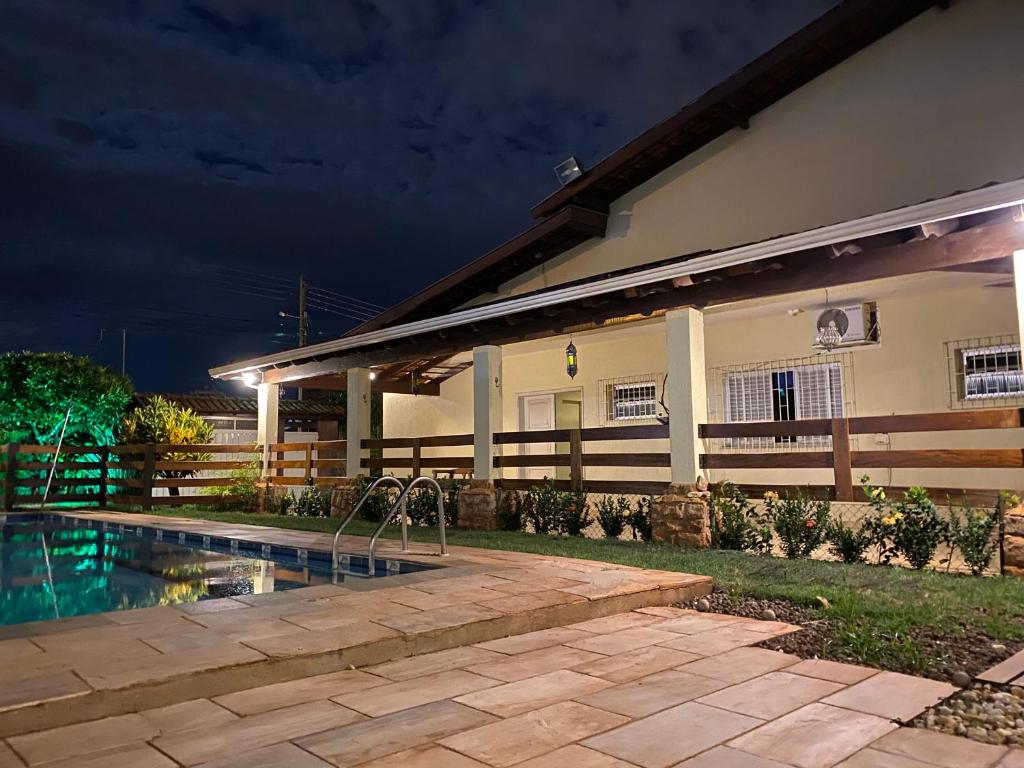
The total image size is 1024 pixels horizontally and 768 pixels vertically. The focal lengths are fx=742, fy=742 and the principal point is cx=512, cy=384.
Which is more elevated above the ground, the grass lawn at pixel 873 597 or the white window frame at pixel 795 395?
the white window frame at pixel 795 395

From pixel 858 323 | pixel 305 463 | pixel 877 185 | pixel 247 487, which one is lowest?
pixel 247 487

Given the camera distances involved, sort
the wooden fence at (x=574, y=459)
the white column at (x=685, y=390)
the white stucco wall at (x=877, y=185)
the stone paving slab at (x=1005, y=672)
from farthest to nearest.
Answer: the white stucco wall at (x=877, y=185) → the white column at (x=685, y=390) → the wooden fence at (x=574, y=459) → the stone paving slab at (x=1005, y=672)

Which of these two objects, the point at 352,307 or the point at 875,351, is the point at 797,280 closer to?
the point at 875,351

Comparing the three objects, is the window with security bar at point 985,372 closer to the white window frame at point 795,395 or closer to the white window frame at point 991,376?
the white window frame at point 991,376

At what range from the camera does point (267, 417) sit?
14594mm

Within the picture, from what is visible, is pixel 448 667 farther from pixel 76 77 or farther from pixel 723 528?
pixel 76 77

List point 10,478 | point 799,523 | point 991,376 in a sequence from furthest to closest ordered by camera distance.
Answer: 1. point 10,478
2. point 991,376
3. point 799,523

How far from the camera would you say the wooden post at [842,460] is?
727cm

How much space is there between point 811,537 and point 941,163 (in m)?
4.67

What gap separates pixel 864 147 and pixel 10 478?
1661cm

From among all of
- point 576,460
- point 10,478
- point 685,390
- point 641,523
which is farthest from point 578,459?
point 10,478

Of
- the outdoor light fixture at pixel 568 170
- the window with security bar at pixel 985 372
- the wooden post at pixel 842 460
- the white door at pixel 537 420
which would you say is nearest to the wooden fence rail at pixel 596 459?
the wooden post at pixel 842 460

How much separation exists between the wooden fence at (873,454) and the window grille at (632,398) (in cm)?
394

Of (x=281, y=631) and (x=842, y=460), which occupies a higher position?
(x=842, y=460)
